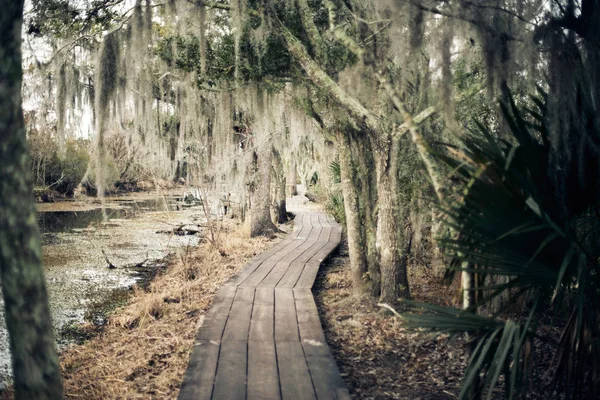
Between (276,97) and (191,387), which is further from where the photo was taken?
(276,97)

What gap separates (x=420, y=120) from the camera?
12.8 ft

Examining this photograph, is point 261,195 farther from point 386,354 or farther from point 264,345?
point 264,345

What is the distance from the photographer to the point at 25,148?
5.33 feet

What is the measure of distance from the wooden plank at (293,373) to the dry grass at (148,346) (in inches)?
30.5

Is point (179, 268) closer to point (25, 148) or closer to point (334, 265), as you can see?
point (334, 265)

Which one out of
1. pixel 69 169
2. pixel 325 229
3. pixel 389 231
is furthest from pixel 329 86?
pixel 69 169

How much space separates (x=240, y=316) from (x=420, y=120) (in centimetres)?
238

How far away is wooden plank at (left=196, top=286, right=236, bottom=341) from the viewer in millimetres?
3825

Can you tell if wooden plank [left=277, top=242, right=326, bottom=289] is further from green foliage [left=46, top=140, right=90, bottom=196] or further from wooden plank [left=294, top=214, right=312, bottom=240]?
green foliage [left=46, top=140, right=90, bottom=196]

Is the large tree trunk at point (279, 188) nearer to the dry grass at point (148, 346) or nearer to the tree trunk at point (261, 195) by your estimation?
the tree trunk at point (261, 195)

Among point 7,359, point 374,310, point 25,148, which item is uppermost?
point 25,148

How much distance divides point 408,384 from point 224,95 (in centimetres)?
408

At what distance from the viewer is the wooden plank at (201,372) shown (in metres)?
2.76

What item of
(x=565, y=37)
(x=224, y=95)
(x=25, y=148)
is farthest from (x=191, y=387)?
(x=224, y=95)
